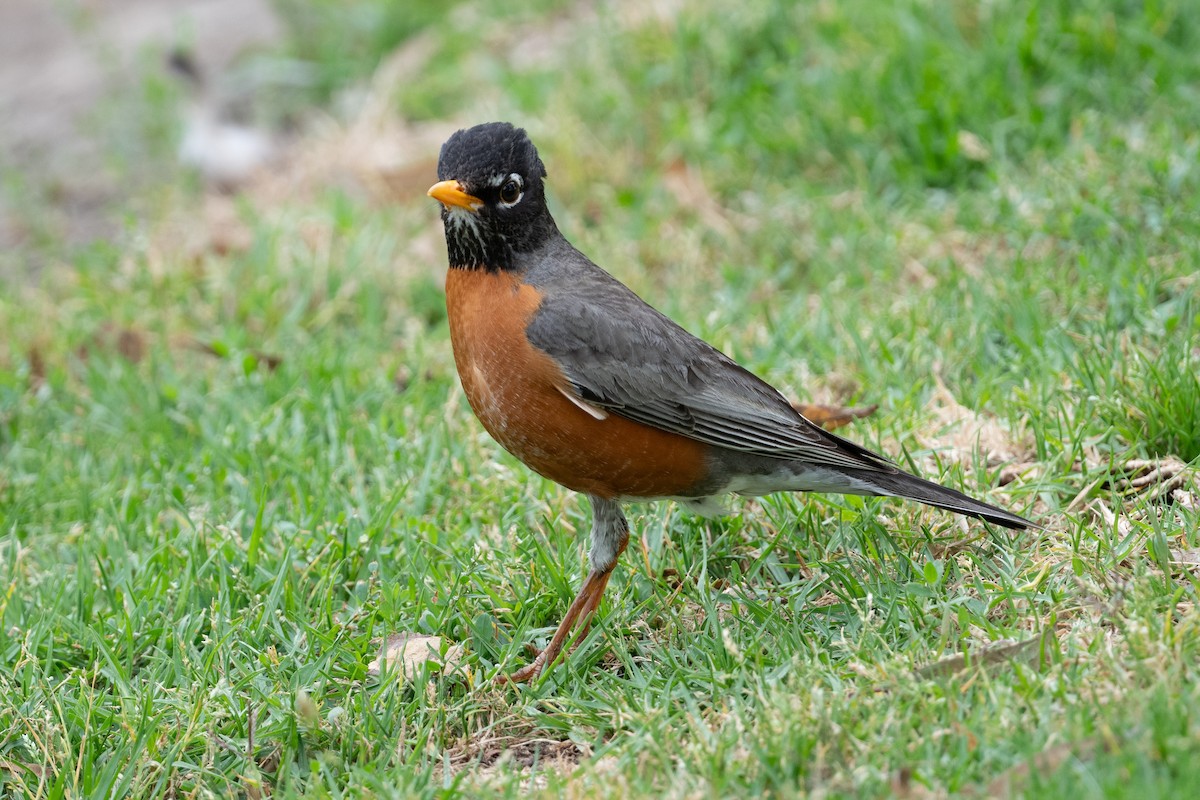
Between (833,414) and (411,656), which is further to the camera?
(833,414)

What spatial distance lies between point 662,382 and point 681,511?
661 mm

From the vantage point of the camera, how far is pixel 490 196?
13.7ft

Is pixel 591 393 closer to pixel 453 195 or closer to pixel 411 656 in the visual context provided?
pixel 453 195

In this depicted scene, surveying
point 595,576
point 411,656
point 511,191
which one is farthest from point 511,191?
point 411,656

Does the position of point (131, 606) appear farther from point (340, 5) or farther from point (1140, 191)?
point (340, 5)

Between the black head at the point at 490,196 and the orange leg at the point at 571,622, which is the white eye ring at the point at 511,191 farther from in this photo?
the orange leg at the point at 571,622

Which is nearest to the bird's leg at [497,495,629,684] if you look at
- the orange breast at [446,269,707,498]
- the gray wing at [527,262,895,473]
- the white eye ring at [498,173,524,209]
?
the orange breast at [446,269,707,498]

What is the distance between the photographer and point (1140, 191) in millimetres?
5762

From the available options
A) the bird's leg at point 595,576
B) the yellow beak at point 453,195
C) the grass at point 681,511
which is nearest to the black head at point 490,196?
the yellow beak at point 453,195

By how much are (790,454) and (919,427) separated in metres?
0.92

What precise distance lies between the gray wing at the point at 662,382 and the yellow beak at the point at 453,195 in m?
0.39

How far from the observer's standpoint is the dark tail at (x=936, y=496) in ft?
12.5

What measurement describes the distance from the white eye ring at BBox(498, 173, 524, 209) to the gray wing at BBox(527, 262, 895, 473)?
295 mm

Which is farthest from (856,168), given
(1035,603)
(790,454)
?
(1035,603)
